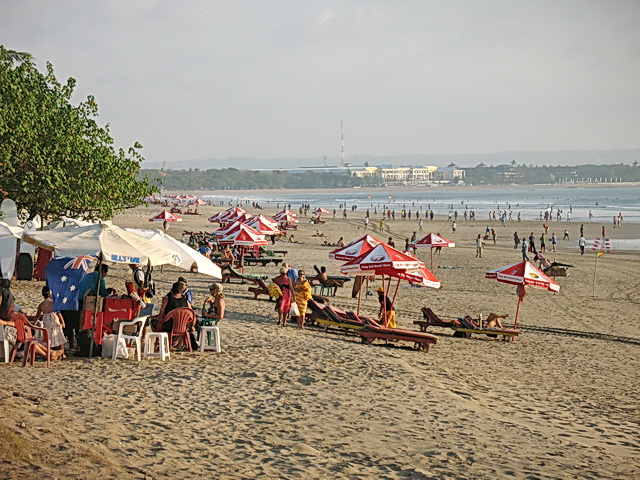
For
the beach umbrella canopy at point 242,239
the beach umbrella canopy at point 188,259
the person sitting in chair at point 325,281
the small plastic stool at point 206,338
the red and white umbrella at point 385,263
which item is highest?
the beach umbrella canopy at point 188,259

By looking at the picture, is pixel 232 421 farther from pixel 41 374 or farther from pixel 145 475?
pixel 41 374

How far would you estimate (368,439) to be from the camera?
7516mm

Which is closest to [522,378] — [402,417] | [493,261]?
[402,417]

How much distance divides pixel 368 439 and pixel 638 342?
10.6 meters

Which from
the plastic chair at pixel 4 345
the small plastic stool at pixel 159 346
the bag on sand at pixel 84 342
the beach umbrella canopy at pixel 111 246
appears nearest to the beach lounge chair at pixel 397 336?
the beach umbrella canopy at pixel 111 246

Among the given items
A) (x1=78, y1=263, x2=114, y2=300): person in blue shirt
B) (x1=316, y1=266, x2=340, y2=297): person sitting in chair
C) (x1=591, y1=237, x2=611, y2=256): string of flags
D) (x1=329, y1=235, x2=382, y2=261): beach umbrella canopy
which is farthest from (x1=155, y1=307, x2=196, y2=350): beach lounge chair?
(x1=591, y1=237, x2=611, y2=256): string of flags

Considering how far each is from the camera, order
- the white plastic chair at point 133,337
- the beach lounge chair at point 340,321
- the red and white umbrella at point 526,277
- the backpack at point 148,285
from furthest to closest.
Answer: the red and white umbrella at point 526,277
the beach lounge chair at point 340,321
the backpack at point 148,285
the white plastic chair at point 133,337

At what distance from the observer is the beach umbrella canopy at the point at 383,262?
541 inches

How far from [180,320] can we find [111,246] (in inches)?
56.3

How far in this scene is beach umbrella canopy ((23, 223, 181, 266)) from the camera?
35.2ft

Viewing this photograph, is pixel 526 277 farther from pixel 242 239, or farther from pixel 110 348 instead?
pixel 242 239

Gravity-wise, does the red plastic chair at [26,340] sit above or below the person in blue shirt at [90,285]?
below

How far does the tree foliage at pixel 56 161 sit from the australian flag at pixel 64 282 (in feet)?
24.6

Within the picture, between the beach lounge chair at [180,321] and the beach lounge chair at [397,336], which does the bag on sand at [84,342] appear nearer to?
the beach lounge chair at [180,321]
